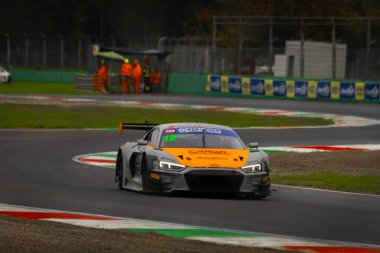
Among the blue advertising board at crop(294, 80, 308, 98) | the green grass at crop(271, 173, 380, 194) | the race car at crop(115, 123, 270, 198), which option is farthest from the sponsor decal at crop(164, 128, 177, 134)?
the blue advertising board at crop(294, 80, 308, 98)

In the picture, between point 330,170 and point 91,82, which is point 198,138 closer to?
point 330,170

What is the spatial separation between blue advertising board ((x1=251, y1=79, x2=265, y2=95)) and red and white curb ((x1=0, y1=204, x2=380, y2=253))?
34051mm

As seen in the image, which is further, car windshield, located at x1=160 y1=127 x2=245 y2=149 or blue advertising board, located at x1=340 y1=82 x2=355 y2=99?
blue advertising board, located at x1=340 y1=82 x2=355 y2=99

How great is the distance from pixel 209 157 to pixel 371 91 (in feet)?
96.3

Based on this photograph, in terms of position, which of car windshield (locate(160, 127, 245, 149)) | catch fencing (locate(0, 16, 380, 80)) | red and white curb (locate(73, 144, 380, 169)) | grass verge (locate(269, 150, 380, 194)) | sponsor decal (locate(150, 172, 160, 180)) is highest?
catch fencing (locate(0, 16, 380, 80))

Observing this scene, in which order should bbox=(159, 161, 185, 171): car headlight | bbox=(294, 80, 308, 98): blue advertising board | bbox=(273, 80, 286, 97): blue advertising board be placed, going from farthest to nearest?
bbox=(273, 80, 286, 97): blue advertising board, bbox=(294, 80, 308, 98): blue advertising board, bbox=(159, 161, 185, 171): car headlight

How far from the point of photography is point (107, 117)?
34.5 m

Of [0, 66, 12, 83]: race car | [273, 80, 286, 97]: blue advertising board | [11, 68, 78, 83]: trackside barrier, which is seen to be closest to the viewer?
[273, 80, 286, 97]: blue advertising board

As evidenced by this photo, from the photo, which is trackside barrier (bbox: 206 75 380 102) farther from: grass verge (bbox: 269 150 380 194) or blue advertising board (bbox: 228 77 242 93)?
grass verge (bbox: 269 150 380 194)

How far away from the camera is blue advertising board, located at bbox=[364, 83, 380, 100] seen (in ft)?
141

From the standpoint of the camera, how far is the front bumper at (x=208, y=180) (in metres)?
14.5

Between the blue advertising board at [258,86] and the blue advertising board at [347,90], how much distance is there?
391cm

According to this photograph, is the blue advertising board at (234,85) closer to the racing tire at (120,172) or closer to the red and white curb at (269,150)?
the red and white curb at (269,150)

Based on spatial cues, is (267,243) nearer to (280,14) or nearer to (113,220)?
(113,220)
